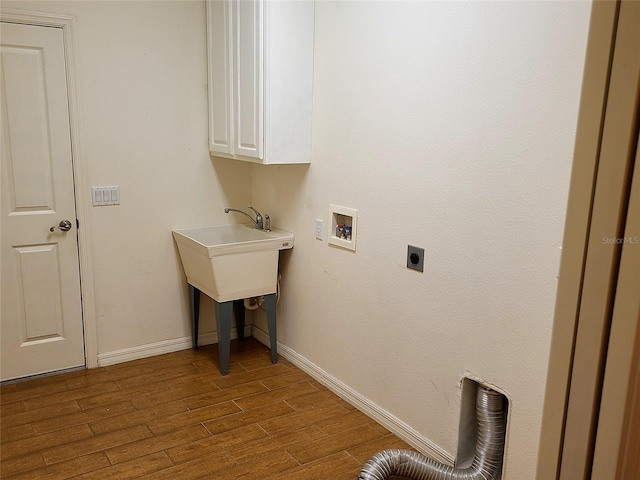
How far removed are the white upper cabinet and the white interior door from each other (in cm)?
97

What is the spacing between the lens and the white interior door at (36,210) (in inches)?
124

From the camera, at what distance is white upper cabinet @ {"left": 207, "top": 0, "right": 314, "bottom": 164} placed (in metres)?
3.08

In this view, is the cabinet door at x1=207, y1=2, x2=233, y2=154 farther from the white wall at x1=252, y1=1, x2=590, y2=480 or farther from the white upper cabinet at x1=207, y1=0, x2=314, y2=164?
the white wall at x1=252, y1=1, x2=590, y2=480

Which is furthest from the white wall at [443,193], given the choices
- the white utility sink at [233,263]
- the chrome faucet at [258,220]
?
the chrome faucet at [258,220]

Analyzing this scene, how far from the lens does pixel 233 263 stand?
11.1ft

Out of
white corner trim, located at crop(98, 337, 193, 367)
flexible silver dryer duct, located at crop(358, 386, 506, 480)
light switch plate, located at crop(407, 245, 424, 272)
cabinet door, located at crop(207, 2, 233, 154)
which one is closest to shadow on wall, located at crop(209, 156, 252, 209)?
cabinet door, located at crop(207, 2, 233, 154)

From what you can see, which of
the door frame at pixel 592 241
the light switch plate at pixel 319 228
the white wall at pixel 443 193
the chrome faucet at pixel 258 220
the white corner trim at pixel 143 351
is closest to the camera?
the door frame at pixel 592 241

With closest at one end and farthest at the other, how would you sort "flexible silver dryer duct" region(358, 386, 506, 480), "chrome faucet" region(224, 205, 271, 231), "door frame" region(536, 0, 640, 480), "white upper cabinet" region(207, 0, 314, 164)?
"door frame" region(536, 0, 640, 480), "flexible silver dryer duct" region(358, 386, 506, 480), "white upper cabinet" region(207, 0, 314, 164), "chrome faucet" region(224, 205, 271, 231)

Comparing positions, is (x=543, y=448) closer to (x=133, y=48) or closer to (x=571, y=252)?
(x=571, y=252)

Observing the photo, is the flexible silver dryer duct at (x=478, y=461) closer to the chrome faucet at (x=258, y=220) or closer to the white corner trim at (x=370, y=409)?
the white corner trim at (x=370, y=409)

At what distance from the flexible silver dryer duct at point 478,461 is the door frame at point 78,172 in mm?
2054

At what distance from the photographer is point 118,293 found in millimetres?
3646

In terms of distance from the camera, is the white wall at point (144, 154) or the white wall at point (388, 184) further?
the white wall at point (144, 154)

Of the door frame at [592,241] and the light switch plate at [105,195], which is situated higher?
the door frame at [592,241]
